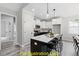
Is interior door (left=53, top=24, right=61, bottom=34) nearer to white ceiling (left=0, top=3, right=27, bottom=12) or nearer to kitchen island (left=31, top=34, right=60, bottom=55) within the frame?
kitchen island (left=31, top=34, right=60, bottom=55)

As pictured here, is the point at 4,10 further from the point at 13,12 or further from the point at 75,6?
the point at 75,6

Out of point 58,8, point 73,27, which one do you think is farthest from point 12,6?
point 73,27

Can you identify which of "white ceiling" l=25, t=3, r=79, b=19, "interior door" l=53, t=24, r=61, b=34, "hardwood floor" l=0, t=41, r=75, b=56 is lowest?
"hardwood floor" l=0, t=41, r=75, b=56

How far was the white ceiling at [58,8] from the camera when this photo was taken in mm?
1898

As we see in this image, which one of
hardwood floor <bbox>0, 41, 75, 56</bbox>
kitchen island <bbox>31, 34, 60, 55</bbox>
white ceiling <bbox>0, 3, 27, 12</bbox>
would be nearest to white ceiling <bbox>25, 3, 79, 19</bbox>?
white ceiling <bbox>0, 3, 27, 12</bbox>

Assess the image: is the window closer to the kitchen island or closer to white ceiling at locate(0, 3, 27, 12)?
the kitchen island

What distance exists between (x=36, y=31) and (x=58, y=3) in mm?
695

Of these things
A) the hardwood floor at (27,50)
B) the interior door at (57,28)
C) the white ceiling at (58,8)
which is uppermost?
the white ceiling at (58,8)

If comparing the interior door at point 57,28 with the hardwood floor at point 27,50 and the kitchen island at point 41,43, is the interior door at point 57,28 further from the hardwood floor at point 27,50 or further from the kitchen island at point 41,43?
the hardwood floor at point 27,50

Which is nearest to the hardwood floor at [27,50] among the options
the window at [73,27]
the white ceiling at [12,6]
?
the window at [73,27]

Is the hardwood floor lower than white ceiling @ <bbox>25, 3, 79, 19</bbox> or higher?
lower

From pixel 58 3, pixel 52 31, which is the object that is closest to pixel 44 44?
pixel 52 31

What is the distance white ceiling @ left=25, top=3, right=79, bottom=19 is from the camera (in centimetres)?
190

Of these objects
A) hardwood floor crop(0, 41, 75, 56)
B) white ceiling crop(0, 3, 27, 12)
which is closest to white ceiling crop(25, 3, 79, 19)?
white ceiling crop(0, 3, 27, 12)
